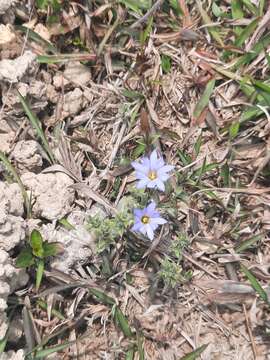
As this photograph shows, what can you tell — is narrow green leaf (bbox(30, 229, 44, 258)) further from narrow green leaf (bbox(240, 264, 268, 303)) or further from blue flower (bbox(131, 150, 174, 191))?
narrow green leaf (bbox(240, 264, 268, 303))

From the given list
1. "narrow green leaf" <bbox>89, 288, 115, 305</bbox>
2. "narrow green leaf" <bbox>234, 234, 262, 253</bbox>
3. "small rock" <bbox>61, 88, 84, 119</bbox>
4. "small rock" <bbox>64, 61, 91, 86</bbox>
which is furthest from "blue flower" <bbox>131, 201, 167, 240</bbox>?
"small rock" <bbox>64, 61, 91, 86</bbox>

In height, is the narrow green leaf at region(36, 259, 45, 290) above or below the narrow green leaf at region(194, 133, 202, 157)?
below

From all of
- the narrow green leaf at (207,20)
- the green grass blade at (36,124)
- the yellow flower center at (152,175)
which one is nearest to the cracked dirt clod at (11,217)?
the green grass blade at (36,124)

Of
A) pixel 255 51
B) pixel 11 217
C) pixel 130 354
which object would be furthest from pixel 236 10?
pixel 130 354

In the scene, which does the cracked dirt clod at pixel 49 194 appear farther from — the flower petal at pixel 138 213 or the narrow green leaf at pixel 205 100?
the narrow green leaf at pixel 205 100

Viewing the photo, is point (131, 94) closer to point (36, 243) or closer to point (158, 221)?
point (158, 221)
